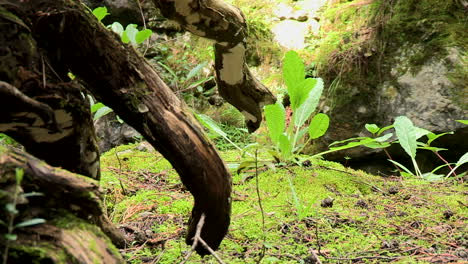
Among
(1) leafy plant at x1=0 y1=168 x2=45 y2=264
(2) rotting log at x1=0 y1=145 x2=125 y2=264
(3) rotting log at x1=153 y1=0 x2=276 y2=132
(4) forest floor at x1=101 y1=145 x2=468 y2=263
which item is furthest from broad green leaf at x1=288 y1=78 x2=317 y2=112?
(1) leafy plant at x1=0 y1=168 x2=45 y2=264

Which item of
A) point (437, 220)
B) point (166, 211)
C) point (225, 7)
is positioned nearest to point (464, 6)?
point (437, 220)

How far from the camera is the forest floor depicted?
1186 mm

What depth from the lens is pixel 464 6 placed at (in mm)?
3037

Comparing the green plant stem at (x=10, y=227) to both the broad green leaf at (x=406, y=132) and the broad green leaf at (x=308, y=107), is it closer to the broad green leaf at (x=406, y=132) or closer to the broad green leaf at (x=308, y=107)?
the broad green leaf at (x=308, y=107)

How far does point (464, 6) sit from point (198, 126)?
3071mm

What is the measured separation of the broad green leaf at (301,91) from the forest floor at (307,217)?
17.2 inches

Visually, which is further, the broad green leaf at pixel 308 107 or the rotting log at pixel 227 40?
the broad green leaf at pixel 308 107

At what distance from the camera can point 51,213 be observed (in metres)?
0.60

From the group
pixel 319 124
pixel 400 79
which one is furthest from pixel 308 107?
pixel 400 79

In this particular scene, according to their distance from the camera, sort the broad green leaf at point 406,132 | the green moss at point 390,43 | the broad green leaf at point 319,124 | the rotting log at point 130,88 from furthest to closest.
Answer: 1. the green moss at point 390,43
2. the broad green leaf at point 406,132
3. the broad green leaf at point 319,124
4. the rotting log at point 130,88

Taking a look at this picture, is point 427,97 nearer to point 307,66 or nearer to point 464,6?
point 464,6

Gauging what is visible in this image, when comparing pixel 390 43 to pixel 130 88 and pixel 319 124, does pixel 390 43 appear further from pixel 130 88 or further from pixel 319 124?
pixel 130 88

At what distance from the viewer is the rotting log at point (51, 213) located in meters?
0.53

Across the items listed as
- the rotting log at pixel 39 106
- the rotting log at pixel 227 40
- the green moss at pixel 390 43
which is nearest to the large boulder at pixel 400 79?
the green moss at pixel 390 43
